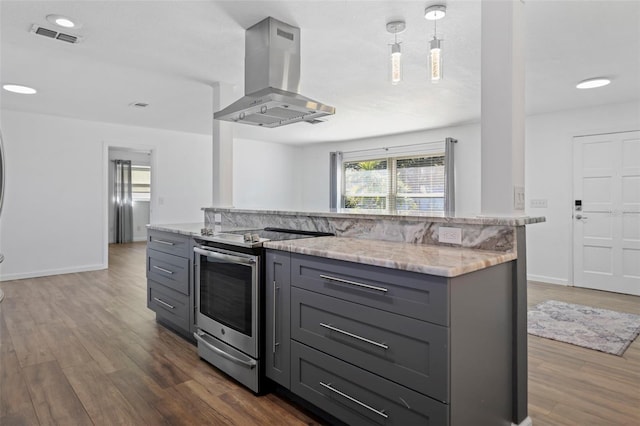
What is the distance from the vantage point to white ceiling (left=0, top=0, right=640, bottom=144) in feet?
7.72

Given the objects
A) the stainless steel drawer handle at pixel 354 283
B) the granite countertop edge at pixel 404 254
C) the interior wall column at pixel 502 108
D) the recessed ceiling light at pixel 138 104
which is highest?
the recessed ceiling light at pixel 138 104

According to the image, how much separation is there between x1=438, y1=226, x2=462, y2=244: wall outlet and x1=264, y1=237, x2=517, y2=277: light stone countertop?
0.13ft

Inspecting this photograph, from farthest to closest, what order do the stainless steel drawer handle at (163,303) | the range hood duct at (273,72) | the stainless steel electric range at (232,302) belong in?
the stainless steel drawer handle at (163,303) < the range hood duct at (273,72) < the stainless steel electric range at (232,302)

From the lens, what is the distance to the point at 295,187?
8.64m

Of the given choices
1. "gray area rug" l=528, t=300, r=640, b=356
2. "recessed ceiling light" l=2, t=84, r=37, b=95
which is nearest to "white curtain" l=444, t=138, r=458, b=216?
"gray area rug" l=528, t=300, r=640, b=356

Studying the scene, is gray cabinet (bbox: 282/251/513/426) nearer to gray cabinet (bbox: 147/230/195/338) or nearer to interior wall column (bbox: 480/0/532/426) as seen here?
interior wall column (bbox: 480/0/532/426)

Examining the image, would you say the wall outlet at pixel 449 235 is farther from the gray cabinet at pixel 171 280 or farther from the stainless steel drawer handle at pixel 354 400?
the gray cabinet at pixel 171 280

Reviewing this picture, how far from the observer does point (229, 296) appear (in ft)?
7.47

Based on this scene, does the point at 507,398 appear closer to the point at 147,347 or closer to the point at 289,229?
the point at 289,229

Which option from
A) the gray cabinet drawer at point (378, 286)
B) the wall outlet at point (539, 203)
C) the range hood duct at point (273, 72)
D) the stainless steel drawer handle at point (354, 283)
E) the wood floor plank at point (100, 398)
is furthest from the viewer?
the wall outlet at point (539, 203)

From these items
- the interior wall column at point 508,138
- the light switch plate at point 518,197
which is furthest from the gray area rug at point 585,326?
the light switch plate at point 518,197

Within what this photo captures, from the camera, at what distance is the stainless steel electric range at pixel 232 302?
6.79 feet

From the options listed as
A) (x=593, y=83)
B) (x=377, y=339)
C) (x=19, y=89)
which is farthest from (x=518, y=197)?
(x=19, y=89)

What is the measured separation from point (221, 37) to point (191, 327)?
215cm
